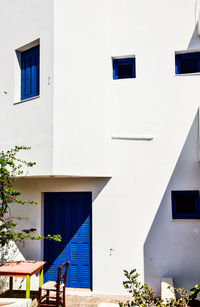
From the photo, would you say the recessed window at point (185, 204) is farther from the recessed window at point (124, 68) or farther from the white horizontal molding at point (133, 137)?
the recessed window at point (124, 68)

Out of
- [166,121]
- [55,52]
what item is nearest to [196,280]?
[166,121]

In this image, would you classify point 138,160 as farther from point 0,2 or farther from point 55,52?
point 0,2

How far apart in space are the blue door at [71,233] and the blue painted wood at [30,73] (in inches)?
104

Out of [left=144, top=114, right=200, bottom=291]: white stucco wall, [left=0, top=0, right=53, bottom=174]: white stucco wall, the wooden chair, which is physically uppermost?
[left=0, top=0, right=53, bottom=174]: white stucco wall

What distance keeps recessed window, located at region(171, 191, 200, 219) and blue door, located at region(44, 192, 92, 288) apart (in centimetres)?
208

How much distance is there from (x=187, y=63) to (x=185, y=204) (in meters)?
3.48

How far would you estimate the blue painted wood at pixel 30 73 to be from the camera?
7.88 meters

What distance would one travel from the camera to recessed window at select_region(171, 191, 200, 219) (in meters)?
7.61

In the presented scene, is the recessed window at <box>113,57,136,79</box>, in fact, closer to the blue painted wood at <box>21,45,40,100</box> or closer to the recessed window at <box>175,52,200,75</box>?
the recessed window at <box>175,52,200,75</box>

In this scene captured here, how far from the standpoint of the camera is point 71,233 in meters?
8.16

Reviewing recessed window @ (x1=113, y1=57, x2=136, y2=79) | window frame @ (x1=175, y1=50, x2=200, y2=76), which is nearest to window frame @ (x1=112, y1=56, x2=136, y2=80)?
recessed window @ (x1=113, y1=57, x2=136, y2=79)

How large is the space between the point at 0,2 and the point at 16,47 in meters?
1.43

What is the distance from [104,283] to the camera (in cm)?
773

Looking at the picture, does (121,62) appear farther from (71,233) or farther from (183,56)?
(71,233)
